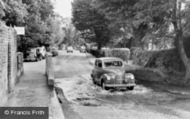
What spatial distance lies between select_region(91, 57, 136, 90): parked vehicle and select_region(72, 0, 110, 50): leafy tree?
2191 centimetres

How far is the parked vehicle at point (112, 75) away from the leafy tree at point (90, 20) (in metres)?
21.9

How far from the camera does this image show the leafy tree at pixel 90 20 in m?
37.2

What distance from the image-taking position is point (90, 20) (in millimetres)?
38625

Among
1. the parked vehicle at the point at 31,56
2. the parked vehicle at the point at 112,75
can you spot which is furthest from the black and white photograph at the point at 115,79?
the parked vehicle at the point at 31,56

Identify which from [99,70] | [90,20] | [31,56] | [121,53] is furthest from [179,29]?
[90,20]

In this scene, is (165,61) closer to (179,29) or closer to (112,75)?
(179,29)

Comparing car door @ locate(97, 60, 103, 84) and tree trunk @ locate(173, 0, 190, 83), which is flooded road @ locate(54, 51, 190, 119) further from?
tree trunk @ locate(173, 0, 190, 83)

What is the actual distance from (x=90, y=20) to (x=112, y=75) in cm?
2681

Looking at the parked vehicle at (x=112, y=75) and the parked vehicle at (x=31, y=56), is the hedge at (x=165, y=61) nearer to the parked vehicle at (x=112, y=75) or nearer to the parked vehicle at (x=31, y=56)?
the parked vehicle at (x=112, y=75)

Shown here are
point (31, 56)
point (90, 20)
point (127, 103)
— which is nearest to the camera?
point (127, 103)

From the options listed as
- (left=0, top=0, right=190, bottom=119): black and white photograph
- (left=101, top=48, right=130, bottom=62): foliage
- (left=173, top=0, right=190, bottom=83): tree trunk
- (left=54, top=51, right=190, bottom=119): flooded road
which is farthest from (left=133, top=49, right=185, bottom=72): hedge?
(left=101, top=48, right=130, bottom=62): foliage

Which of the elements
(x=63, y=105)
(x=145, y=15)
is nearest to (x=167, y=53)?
(x=145, y=15)

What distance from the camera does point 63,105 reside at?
951 cm

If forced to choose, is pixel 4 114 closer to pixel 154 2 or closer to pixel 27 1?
pixel 154 2
